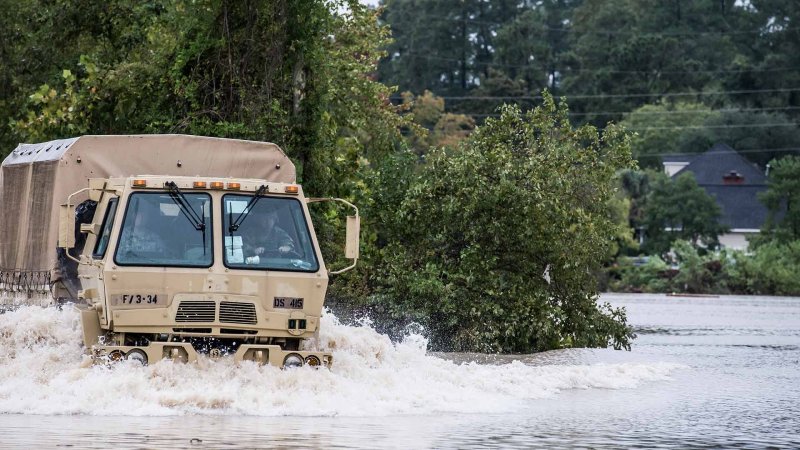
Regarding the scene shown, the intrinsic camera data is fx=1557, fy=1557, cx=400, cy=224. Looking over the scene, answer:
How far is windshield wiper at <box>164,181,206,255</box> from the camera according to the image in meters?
16.5

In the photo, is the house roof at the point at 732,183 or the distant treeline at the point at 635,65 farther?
the distant treeline at the point at 635,65

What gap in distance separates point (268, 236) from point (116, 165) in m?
2.78

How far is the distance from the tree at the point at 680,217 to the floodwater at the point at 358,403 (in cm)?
7124

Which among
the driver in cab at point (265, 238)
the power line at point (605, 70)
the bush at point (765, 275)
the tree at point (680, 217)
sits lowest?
the bush at point (765, 275)

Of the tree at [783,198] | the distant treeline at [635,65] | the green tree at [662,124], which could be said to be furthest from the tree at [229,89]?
the green tree at [662,124]

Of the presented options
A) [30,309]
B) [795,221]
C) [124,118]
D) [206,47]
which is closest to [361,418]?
[30,309]

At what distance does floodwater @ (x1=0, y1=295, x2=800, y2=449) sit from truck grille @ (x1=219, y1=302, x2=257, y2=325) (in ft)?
1.53

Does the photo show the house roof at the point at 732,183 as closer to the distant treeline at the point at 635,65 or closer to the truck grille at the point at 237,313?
the distant treeline at the point at 635,65

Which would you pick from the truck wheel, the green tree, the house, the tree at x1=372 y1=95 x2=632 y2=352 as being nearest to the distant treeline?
the green tree

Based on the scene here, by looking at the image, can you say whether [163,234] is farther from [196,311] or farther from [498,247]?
[498,247]

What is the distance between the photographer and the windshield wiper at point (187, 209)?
1645 centimetres

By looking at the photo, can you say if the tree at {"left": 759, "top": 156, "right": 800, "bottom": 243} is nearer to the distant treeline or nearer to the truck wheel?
the distant treeline

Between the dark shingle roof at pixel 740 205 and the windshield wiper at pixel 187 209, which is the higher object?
the windshield wiper at pixel 187 209

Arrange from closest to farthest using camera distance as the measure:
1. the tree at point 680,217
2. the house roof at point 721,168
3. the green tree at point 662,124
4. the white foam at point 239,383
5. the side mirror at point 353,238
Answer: the white foam at point 239,383 → the side mirror at point 353,238 → the tree at point 680,217 → the house roof at point 721,168 → the green tree at point 662,124
